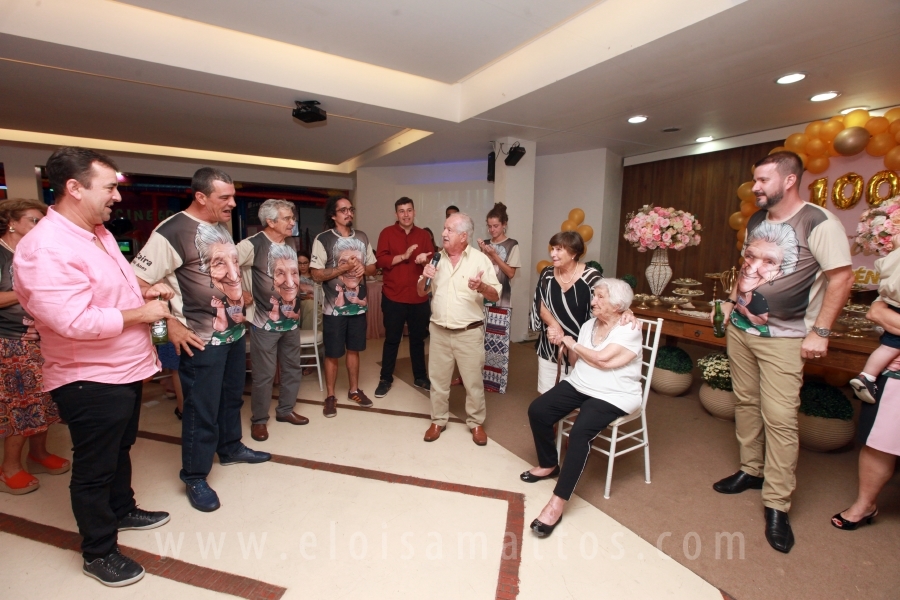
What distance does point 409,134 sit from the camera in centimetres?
544

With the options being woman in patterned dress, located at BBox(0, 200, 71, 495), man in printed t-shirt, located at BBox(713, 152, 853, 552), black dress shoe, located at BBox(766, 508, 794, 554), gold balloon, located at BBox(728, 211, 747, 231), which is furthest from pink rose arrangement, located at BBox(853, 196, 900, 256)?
woman in patterned dress, located at BBox(0, 200, 71, 495)

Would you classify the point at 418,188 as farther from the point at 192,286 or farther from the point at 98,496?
the point at 98,496

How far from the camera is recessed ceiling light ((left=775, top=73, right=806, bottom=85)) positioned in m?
3.09

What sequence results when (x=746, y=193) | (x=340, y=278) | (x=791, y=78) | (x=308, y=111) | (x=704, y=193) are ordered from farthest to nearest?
(x=704, y=193) < (x=746, y=193) < (x=308, y=111) < (x=791, y=78) < (x=340, y=278)

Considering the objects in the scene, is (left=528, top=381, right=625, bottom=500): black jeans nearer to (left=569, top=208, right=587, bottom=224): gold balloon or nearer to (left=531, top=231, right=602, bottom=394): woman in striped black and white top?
(left=531, top=231, right=602, bottom=394): woman in striped black and white top

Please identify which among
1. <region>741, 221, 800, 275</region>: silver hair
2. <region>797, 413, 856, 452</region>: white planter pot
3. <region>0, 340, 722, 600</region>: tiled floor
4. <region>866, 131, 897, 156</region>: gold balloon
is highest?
<region>866, 131, 897, 156</region>: gold balloon

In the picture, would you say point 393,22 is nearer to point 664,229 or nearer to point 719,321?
point 664,229

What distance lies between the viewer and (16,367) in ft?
6.97

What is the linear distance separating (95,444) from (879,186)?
5215 mm

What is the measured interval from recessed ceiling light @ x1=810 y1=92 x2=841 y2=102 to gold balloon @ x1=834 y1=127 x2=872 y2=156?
0.34 m

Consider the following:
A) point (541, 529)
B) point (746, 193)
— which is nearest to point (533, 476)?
point (541, 529)

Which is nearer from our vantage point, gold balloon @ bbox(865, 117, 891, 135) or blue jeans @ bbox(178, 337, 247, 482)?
blue jeans @ bbox(178, 337, 247, 482)

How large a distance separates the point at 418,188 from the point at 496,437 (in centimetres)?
537

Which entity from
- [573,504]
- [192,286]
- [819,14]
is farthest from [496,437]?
[819,14]
